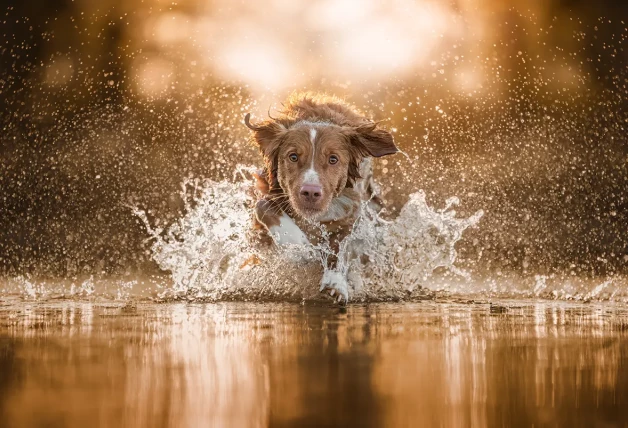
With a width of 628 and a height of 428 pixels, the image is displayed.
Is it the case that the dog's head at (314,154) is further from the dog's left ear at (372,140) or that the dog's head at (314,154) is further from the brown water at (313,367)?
the brown water at (313,367)

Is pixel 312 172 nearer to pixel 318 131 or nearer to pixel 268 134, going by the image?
pixel 318 131

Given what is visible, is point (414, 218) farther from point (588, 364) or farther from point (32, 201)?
point (32, 201)

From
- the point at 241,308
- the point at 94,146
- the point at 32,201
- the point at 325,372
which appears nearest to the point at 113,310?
the point at 241,308

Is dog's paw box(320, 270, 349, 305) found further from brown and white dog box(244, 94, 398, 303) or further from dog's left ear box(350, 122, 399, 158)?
dog's left ear box(350, 122, 399, 158)

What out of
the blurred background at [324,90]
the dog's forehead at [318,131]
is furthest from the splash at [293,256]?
the blurred background at [324,90]

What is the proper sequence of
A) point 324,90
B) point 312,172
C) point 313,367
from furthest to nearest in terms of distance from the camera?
point 324,90 < point 312,172 < point 313,367

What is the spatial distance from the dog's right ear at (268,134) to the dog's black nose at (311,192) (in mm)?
696

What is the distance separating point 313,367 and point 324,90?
10268 mm

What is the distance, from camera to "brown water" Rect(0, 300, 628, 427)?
3045 mm

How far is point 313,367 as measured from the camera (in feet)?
13.0

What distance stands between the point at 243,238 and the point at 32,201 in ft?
18.0

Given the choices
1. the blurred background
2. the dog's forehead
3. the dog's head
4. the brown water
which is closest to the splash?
the dog's head

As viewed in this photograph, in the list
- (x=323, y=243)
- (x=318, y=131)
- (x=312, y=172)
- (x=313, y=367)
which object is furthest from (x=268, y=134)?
(x=313, y=367)

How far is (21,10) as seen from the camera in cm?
1605
